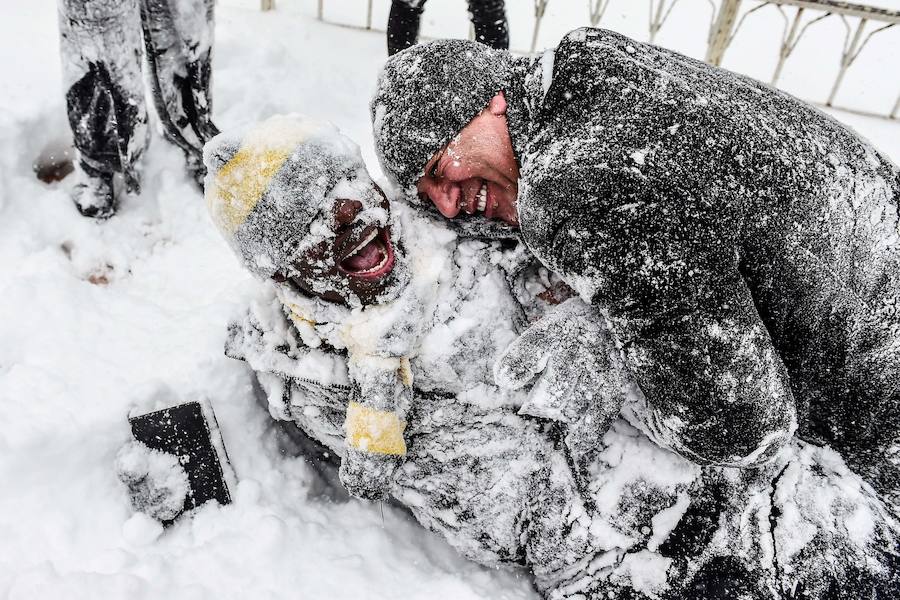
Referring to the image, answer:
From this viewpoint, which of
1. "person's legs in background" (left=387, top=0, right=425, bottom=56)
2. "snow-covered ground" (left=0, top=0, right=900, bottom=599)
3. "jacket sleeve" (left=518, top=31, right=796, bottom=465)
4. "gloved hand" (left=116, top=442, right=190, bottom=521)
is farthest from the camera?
"person's legs in background" (left=387, top=0, right=425, bottom=56)

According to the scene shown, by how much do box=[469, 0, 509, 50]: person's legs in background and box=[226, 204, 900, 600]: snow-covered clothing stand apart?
1.65 meters

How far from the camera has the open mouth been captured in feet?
3.94

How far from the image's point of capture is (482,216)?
132 cm

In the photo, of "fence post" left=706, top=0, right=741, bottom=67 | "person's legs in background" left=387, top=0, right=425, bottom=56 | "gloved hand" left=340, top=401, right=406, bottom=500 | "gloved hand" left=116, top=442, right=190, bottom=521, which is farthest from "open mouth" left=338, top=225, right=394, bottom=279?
"fence post" left=706, top=0, right=741, bottom=67

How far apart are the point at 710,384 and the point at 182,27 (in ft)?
6.34

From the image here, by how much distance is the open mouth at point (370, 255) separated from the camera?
3.94 feet

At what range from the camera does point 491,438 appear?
1391mm

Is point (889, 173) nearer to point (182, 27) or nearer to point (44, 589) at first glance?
point (44, 589)

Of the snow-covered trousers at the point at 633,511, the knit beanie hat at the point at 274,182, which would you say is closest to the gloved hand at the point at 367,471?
the snow-covered trousers at the point at 633,511

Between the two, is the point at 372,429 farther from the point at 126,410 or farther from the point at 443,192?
the point at 126,410

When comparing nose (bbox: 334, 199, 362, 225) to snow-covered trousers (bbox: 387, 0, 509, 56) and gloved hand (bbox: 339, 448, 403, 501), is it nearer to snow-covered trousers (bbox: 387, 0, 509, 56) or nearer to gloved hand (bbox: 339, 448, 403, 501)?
gloved hand (bbox: 339, 448, 403, 501)

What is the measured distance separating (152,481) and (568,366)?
1.03 m

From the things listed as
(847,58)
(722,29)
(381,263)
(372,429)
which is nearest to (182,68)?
(381,263)

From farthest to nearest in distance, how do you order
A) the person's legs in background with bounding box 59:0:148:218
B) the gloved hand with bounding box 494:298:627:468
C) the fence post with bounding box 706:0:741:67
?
the fence post with bounding box 706:0:741:67
the person's legs in background with bounding box 59:0:148:218
the gloved hand with bounding box 494:298:627:468
